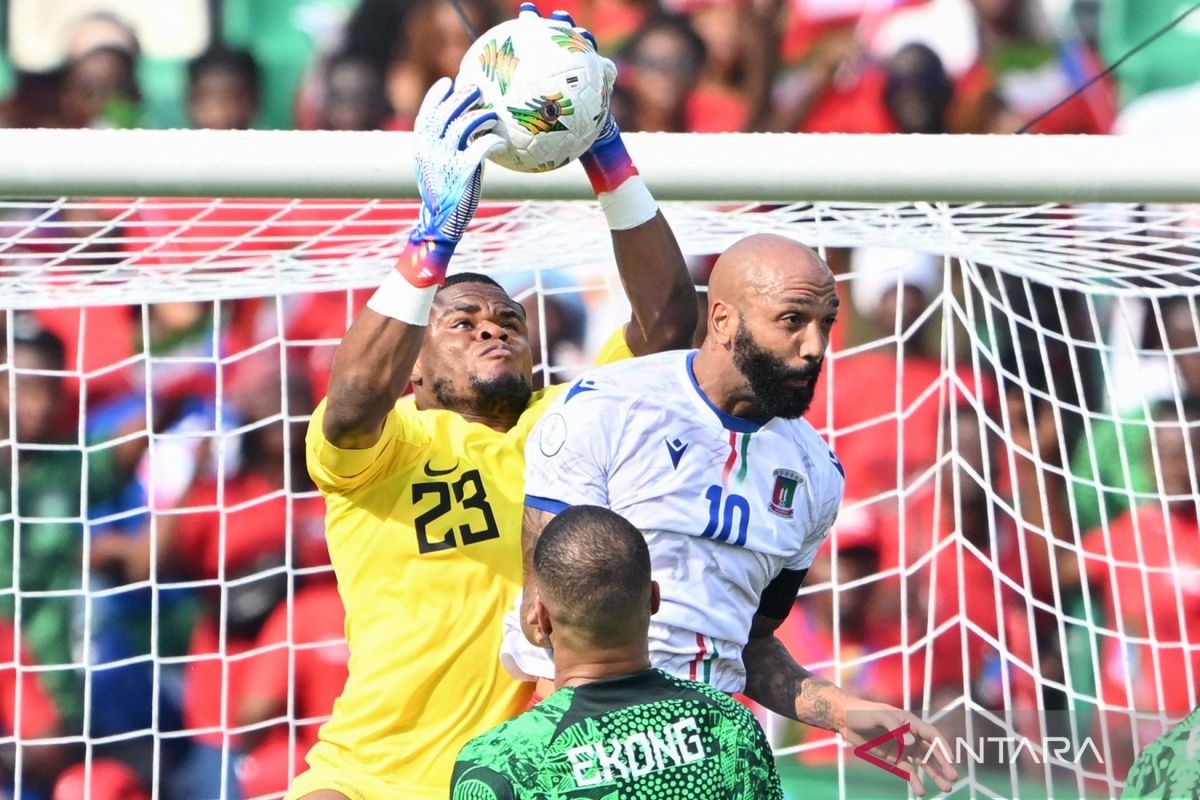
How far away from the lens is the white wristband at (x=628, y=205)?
3.28m

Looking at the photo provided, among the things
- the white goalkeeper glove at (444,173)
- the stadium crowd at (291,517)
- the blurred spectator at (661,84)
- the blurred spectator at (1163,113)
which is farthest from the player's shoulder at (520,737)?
the blurred spectator at (1163,113)

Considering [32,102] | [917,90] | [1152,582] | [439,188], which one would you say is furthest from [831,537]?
[32,102]

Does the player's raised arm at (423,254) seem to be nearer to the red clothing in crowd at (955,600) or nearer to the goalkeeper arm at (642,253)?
the goalkeeper arm at (642,253)

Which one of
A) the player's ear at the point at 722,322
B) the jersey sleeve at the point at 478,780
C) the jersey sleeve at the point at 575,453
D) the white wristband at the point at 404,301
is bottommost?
the jersey sleeve at the point at 478,780

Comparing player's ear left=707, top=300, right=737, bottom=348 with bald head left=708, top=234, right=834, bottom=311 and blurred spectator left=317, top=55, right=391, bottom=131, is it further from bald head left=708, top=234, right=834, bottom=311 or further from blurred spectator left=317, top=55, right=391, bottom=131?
blurred spectator left=317, top=55, right=391, bottom=131

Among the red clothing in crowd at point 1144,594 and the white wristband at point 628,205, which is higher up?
the white wristband at point 628,205

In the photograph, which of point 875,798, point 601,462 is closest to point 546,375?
point 875,798

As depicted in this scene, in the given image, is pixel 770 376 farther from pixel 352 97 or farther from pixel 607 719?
pixel 352 97

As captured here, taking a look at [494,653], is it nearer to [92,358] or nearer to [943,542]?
[943,542]

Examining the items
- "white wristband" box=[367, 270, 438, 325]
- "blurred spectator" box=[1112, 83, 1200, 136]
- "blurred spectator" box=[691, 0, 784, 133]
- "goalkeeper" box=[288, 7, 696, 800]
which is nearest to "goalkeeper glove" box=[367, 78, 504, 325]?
"white wristband" box=[367, 270, 438, 325]

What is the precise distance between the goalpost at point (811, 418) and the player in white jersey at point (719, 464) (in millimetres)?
1295

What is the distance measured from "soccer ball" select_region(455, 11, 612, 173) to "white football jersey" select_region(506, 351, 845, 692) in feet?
1.49

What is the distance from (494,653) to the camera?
131 inches

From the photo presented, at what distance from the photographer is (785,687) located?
2.95 meters
